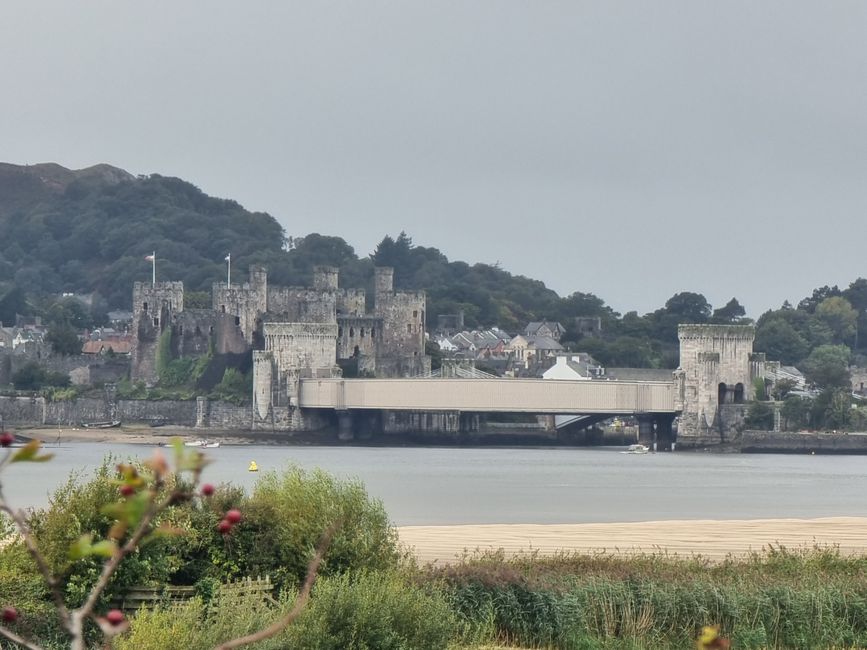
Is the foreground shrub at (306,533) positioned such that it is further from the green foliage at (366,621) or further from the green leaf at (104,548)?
the green leaf at (104,548)

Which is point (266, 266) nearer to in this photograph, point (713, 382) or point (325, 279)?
point (325, 279)

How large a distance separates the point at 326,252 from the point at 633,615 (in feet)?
448

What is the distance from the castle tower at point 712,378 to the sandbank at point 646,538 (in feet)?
133

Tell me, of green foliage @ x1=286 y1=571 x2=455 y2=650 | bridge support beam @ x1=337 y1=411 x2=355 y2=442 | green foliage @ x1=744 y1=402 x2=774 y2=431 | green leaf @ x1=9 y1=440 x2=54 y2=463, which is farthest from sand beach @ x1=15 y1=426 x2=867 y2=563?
bridge support beam @ x1=337 y1=411 x2=355 y2=442

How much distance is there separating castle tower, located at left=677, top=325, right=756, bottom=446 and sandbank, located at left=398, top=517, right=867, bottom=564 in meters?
40.6

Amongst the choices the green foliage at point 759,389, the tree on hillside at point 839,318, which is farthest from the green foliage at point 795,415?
the tree on hillside at point 839,318

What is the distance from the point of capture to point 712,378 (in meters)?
73.7

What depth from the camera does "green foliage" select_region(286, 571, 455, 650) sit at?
46.7ft

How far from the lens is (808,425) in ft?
243

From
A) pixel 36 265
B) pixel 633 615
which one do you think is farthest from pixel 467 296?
pixel 633 615

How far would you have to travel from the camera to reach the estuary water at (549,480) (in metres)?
39.1

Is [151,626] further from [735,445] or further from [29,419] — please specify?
[29,419]

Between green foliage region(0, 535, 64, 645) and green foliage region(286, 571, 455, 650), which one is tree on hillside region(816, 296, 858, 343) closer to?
green foliage region(0, 535, 64, 645)

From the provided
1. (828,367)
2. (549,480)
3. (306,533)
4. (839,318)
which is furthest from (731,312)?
(306,533)
